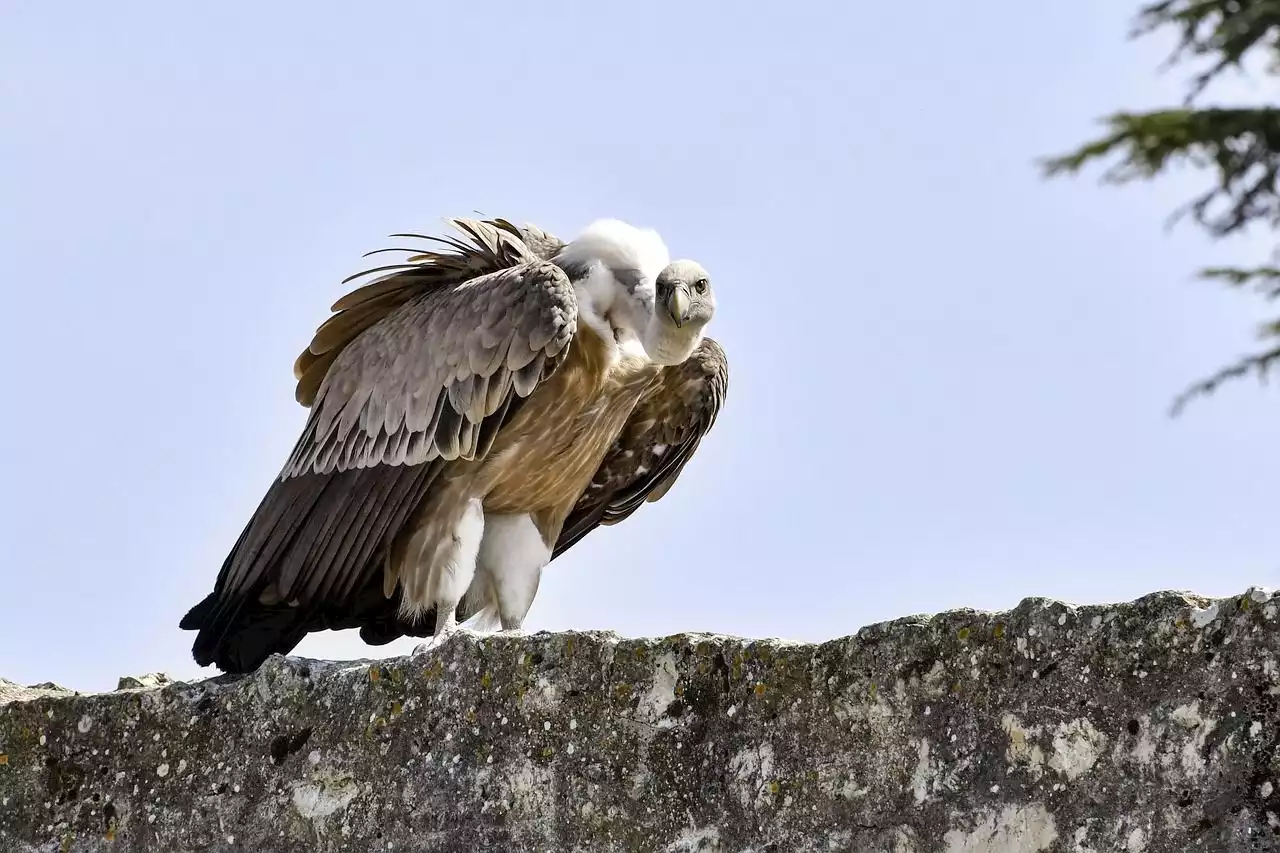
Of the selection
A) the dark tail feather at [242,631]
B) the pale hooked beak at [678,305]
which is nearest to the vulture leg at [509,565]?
the dark tail feather at [242,631]

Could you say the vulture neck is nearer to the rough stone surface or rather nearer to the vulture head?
the vulture head

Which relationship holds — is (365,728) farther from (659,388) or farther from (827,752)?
(659,388)

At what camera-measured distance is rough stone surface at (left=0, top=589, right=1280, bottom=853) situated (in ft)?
10.4

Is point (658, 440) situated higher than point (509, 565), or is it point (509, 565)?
point (658, 440)

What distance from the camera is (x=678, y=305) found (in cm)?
605

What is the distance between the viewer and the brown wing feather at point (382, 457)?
6000 mm

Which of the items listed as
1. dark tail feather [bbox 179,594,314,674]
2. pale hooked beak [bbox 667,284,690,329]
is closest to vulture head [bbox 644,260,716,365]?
pale hooked beak [bbox 667,284,690,329]

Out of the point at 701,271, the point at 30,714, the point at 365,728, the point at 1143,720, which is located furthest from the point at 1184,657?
the point at 701,271

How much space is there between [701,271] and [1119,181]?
4705mm

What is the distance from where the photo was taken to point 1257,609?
3.12 m

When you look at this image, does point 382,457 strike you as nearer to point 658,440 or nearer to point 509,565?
point 509,565

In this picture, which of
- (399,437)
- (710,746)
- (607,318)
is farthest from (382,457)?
(710,746)

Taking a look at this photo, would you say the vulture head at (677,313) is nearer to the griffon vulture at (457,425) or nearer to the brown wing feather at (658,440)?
the griffon vulture at (457,425)

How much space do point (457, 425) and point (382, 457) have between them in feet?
1.08
